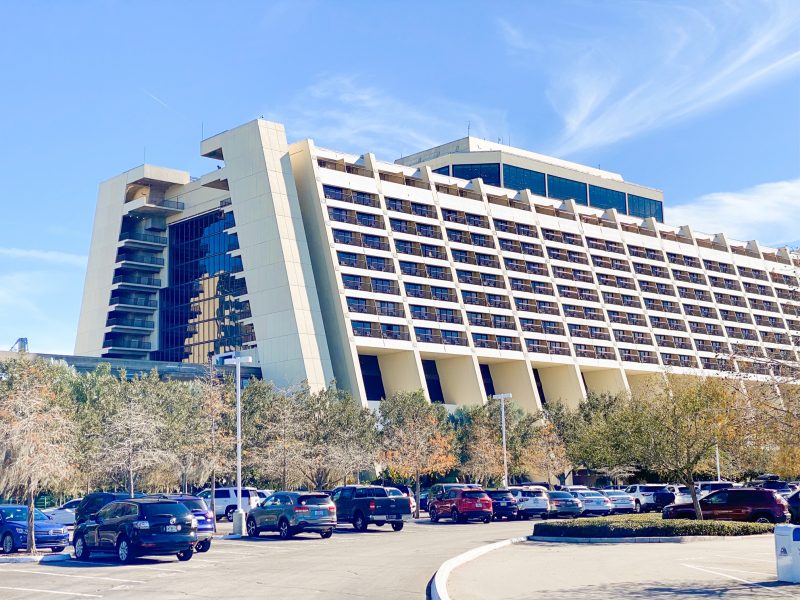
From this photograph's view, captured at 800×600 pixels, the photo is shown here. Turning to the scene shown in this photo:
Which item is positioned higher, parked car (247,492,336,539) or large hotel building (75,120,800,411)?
large hotel building (75,120,800,411)

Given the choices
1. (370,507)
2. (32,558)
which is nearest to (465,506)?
(370,507)

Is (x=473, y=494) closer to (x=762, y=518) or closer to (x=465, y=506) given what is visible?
(x=465, y=506)

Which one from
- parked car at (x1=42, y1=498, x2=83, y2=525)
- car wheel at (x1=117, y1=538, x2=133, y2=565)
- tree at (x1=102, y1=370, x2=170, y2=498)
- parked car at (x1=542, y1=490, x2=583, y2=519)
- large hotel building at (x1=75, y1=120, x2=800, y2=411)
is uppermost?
large hotel building at (x1=75, y1=120, x2=800, y2=411)

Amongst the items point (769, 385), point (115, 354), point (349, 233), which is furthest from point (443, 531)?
point (115, 354)

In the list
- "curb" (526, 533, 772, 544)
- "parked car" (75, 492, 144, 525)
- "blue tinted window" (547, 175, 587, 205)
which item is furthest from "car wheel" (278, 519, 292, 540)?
"blue tinted window" (547, 175, 587, 205)

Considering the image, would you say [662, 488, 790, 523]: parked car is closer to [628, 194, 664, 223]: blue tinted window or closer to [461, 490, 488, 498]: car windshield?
[461, 490, 488, 498]: car windshield

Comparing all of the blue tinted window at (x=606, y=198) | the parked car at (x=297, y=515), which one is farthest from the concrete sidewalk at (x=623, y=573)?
the blue tinted window at (x=606, y=198)

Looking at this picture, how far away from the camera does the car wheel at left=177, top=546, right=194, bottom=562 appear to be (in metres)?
25.5

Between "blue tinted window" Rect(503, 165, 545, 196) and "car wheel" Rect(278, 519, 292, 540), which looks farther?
"blue tinted window" Rect(503, 165, 545, 196)

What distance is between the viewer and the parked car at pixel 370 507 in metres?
37.6

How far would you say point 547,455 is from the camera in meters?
74.8

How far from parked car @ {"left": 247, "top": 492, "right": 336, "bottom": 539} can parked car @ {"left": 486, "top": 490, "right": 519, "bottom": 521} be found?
1233 centimetres

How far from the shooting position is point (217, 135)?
86938 mm

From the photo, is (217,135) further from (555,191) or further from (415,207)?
(555,191)
